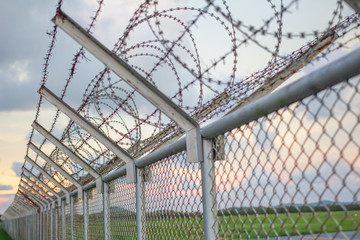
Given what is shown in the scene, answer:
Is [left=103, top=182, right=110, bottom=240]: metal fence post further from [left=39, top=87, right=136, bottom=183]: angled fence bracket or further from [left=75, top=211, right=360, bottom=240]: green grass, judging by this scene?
[left=39, top=87, right=136, bottom=183]: angled fence bracket

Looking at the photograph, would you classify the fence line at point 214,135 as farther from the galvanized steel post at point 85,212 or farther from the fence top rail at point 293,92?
the galvanized steel post at point 85,212

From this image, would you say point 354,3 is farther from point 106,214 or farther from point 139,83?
point 106,214

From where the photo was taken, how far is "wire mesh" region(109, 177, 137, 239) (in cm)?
446

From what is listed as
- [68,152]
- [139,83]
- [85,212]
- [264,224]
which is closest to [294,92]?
[264,224]

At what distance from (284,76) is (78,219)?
5538 millimetres

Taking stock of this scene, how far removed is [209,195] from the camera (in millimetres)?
2703

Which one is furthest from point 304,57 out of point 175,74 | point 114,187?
point 114,187

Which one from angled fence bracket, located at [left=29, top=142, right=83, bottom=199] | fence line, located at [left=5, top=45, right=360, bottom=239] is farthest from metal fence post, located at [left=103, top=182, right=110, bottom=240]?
angled fence bracket, located at [left=29, top=142, right=83, bottom=199]

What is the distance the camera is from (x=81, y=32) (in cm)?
337

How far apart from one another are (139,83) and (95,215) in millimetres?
3500

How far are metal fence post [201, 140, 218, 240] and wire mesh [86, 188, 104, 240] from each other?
3291 millimetres

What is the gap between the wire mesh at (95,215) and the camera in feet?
19.4

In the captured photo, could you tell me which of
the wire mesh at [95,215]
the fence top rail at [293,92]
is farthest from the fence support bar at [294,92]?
the wire mesh at [95,215]

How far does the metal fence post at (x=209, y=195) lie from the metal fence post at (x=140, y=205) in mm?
1384
